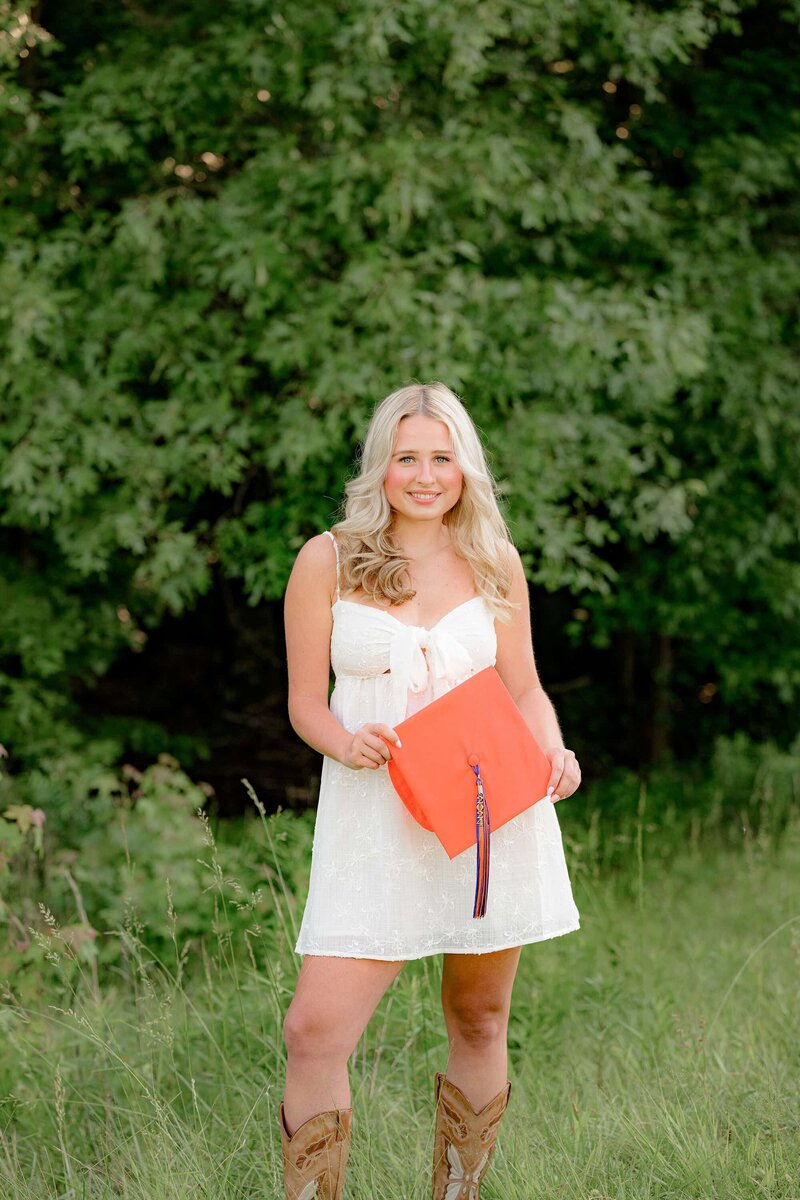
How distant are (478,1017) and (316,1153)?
17.1 inches

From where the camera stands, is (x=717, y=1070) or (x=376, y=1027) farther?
(x=376, y=1027)

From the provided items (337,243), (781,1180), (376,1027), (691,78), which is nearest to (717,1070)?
(781,1180)

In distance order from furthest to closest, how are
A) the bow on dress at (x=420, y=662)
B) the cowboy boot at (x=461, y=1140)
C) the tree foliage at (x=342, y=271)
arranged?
the tree foliage at (x=342, y=271), the cowboy boot at (x=461, y=1140), the bow on dress at (x=420, y=662)

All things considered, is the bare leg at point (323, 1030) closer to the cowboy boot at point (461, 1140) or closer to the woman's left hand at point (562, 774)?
the cowboy boot at point (461, 1140)

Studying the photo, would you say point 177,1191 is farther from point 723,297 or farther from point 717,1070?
point 723,297

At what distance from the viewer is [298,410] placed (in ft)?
17.7

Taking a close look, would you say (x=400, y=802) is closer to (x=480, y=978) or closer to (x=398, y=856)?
(x=398, y=856)

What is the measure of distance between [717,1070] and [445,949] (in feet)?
4.00

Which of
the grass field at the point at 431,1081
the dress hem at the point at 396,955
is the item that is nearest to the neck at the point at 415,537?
the dress hem at the point at 396,955

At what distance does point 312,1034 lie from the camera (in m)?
2.36

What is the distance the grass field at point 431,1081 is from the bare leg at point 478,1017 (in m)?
0.24

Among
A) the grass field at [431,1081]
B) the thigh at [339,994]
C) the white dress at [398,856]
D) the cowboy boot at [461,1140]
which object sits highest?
the white dress at [398,856]

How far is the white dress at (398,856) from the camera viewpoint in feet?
8.07

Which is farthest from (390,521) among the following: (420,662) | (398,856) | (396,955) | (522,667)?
(396,955)
